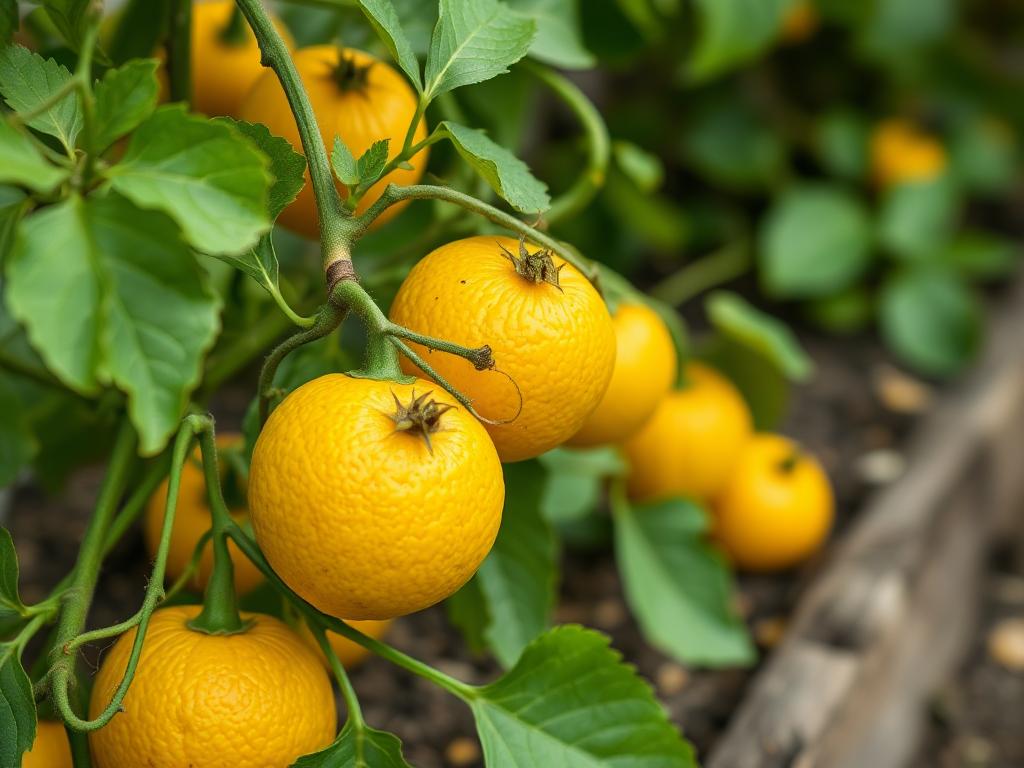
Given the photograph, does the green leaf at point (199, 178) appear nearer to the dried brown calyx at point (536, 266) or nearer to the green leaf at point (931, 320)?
the dried brown calyx at point (536, 266)

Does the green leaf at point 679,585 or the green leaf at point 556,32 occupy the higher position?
the green leaf at point 556,32

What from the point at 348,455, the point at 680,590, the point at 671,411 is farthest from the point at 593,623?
the point at 348,455

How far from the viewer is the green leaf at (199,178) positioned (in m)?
0.40

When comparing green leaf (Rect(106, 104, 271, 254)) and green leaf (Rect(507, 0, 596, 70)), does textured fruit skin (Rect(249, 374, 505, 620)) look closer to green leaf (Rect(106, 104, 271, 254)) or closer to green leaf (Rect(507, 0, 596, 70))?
green leaf (Rect(106, 104, 271, 254))

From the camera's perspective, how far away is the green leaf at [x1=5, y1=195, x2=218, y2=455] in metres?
0.37

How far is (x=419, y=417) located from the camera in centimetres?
43

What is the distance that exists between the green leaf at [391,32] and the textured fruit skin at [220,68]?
226 millimetres

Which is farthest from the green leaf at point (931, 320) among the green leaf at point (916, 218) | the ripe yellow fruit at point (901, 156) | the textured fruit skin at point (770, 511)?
the textured fruit skin at point (770, 511)

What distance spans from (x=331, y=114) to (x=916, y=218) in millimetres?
1176

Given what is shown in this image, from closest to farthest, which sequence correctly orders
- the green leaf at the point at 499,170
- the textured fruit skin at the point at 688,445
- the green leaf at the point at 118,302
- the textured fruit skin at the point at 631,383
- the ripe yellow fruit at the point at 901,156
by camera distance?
the green leaf at the point at 118,302 < the green leaf at the point at 499,170 < the textured fruit skin at the point at 631,383 < the textured fruit skin at the point at 688,445 < the ripe yellow fruit at the point at 901,156

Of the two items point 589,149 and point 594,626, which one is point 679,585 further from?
point 589,149

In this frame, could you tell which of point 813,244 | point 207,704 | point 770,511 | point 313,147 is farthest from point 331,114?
point 813,244

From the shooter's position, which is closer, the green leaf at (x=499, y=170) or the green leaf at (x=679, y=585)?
the green leaf at (x=499, y=170)

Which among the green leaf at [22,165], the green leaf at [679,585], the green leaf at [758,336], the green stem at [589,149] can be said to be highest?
the green leaf at [22,165]
